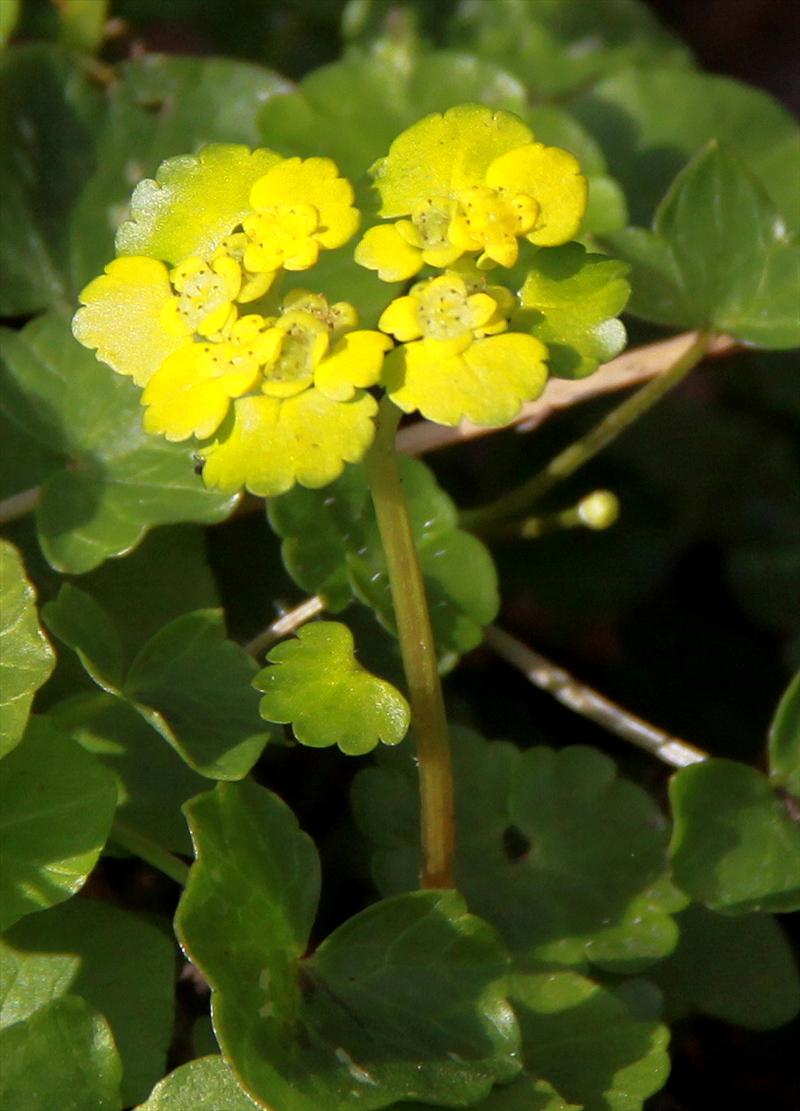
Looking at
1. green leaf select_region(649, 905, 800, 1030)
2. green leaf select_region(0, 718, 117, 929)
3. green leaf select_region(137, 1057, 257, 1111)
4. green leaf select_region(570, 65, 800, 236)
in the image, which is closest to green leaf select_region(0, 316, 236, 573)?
green leaf select_region(0, 718, 117, 929)

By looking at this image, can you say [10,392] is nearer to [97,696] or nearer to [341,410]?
[97,696]

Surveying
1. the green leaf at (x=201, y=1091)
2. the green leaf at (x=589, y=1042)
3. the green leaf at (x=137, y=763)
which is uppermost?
the green leaf at (x=137, y=763)

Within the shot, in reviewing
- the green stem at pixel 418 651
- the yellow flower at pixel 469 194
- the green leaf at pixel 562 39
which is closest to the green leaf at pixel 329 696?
the green stem at pixel 418 651

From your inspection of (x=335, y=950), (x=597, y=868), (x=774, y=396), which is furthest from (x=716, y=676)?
(x=335, y=950)

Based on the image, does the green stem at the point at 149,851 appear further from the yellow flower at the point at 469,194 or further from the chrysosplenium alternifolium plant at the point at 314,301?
the yellow flower at the point at 469,194

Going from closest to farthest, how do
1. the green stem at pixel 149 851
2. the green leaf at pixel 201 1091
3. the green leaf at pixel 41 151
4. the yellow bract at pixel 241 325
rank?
1. the yellow bract at pixel 241 325
2. the green leaf at pixel 201 1091
3. the green stem at pixel 149 851
4. the green leaf at pixel 41 151

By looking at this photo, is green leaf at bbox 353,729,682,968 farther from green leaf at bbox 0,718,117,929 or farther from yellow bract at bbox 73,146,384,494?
yellow bract at bbox 73,146,384,494
